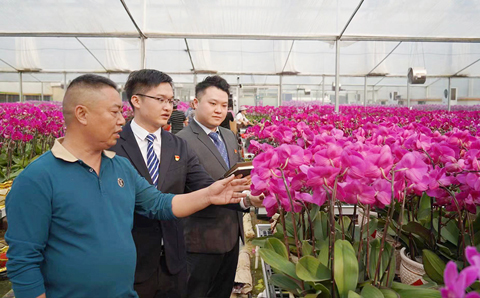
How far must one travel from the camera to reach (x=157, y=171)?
1.83m

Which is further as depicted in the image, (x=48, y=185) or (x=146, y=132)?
(x=146, y=132)

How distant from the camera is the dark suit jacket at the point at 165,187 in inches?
66.5

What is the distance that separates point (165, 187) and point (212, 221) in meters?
0.49

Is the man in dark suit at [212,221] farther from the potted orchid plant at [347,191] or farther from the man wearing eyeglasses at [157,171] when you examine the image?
the potted orchid plant at [347,191]

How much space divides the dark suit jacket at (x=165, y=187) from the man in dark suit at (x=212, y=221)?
299 millimetres

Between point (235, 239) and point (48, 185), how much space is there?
135 centimetres

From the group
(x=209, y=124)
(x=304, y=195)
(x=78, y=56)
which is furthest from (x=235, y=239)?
(x=78, y=56)

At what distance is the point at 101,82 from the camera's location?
130cm

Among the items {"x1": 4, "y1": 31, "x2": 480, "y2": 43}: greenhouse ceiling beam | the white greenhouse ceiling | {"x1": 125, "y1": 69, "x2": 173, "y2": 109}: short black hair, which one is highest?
the white greenhouse ceiling

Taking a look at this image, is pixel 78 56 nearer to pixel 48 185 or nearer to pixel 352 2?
pixel 352 2

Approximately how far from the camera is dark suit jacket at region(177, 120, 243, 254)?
2158 mm

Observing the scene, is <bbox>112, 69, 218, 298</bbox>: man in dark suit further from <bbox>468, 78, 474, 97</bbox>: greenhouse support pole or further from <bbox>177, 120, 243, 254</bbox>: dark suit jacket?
<bbox>468, 78, 474, 97</bbox>: greenhouse support pole

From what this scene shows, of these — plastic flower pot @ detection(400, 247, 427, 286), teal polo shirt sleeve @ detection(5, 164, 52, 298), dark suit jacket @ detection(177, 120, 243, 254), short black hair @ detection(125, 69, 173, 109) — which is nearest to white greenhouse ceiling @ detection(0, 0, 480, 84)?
dark suit jacket @ detection(177, 120, 243, 254)

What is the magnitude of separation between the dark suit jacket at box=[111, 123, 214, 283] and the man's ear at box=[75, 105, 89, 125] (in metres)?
0.52
